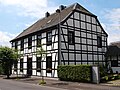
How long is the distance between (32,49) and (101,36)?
401 inches

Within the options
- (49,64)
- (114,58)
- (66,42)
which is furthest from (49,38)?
(114,58)

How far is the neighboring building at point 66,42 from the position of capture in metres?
26.0

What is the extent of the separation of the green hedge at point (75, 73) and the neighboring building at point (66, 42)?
179cm

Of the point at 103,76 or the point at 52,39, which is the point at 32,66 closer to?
the point at 52,39

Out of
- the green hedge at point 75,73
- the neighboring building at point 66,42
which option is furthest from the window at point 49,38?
the green hedge at point 75,73

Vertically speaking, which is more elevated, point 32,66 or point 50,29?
point 50,29

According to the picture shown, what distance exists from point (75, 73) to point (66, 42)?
5.25m

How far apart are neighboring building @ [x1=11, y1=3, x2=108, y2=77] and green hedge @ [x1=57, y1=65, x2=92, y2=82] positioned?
179 centimetres

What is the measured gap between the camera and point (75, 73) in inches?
871

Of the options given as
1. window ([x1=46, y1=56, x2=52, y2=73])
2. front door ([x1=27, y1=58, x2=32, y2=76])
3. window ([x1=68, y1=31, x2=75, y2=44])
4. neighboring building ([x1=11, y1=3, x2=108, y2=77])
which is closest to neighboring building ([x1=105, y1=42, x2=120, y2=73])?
neighboring building ([x1=11, y1=3, x2=108, y2=77])

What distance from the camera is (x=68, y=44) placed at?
26.4m

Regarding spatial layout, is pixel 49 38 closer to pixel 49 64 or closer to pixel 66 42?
pixel 66 42

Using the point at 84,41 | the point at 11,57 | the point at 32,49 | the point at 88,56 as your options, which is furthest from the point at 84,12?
the point at 11,57

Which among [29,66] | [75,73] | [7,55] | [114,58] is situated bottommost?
[75,73]
